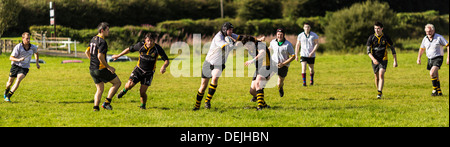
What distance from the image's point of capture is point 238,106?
12273mm

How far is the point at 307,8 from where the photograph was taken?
7362 centimetres

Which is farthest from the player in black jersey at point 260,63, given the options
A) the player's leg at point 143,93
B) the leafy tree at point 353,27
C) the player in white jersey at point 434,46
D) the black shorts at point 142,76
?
the leafy tree at point 353,27

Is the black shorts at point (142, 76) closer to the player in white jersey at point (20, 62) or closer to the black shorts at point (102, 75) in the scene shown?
the black shorts at point (102, 75)

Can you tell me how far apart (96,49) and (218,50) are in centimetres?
273

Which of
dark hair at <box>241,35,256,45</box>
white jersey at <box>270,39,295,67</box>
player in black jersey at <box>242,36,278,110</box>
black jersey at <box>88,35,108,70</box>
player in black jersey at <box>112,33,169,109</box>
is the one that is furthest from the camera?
white jersey at <box>270,39,295,67</box>

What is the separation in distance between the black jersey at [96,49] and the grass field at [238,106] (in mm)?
1100

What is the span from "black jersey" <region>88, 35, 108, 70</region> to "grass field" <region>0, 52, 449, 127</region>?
1.10 m

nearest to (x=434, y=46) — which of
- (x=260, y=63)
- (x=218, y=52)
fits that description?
(x=260, y=63)

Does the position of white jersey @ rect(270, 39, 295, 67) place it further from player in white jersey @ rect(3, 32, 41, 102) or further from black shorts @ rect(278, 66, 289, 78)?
player in white jersey @ rect(3, 32, 41, 102)

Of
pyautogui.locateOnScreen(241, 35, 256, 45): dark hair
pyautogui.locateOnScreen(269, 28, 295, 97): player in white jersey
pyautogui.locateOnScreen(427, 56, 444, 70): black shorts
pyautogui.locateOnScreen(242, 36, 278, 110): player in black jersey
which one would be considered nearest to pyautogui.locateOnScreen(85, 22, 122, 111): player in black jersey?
pyautogui.locateOnScreen(241, 35, 256, 45): dark hair

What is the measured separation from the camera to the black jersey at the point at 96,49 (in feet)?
33.5

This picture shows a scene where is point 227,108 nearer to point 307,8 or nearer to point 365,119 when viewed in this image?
point 365,119

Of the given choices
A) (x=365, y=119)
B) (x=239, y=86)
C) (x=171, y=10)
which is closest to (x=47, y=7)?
(x=171, y=10)

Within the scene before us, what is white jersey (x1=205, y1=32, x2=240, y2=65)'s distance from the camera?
10719 millimetres
